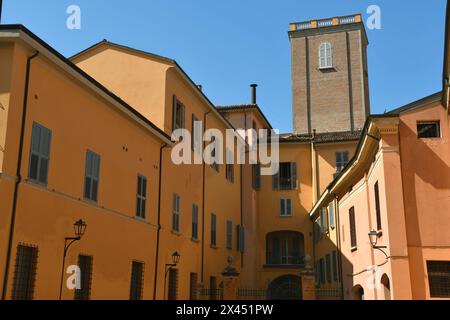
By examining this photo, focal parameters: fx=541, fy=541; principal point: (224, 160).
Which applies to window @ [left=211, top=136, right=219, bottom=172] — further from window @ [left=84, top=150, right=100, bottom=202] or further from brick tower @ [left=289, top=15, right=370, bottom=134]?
brick tower @ [left=289, top=15, right=370, bottom=134]

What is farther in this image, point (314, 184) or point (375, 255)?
point (314, 184)

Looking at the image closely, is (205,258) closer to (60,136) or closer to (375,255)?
(375,255)

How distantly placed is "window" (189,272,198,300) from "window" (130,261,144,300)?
16.8 ft

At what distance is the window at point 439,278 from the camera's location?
46.5 ft

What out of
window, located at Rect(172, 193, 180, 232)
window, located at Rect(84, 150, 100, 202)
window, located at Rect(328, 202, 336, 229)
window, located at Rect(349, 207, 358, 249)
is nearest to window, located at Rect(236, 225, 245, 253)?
window, located at Rect(328, 202, 336, 229)

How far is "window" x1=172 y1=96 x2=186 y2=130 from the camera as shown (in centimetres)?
2186

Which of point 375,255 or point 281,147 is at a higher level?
point 281,147

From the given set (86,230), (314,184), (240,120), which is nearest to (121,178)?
(86,230)

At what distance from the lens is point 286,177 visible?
36.2 meters

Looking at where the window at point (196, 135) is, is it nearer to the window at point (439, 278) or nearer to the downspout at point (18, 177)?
the downspout at point (18, 177)

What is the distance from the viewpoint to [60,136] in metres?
13.6

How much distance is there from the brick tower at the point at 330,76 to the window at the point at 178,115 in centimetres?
2370

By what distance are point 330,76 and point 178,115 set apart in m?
26.0
